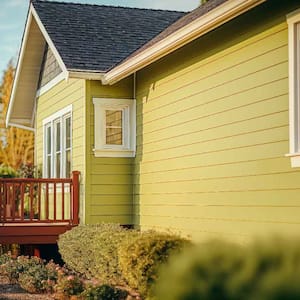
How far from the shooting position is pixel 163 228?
37.8ft

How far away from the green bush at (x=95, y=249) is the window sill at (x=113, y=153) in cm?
157

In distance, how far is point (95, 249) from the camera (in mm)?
10617

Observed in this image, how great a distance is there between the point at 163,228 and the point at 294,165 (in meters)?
4.35

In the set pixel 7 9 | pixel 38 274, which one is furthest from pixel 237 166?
pixel 7 9

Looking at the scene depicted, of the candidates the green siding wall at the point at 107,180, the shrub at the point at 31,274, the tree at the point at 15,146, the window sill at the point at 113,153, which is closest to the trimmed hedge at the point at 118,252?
the shrub at the point at 31,274

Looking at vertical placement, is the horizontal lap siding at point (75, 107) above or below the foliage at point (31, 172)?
above

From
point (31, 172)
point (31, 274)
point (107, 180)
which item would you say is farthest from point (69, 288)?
point (31, 172)

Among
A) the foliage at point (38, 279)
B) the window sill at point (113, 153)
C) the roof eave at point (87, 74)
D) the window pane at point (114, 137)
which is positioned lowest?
the foliage at point (38, 279)

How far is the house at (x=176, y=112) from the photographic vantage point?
802 cm

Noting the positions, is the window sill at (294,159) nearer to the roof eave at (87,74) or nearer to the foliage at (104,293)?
the foliage at (104,293)

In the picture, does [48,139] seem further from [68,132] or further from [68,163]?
[68,163]

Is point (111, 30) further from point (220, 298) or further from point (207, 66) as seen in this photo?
point (220, 298)

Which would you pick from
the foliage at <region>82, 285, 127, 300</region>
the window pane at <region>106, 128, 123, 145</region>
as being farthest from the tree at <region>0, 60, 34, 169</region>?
the foliage at <region>82, 285, 127, 300</region>

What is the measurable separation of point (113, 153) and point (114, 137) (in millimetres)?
365
